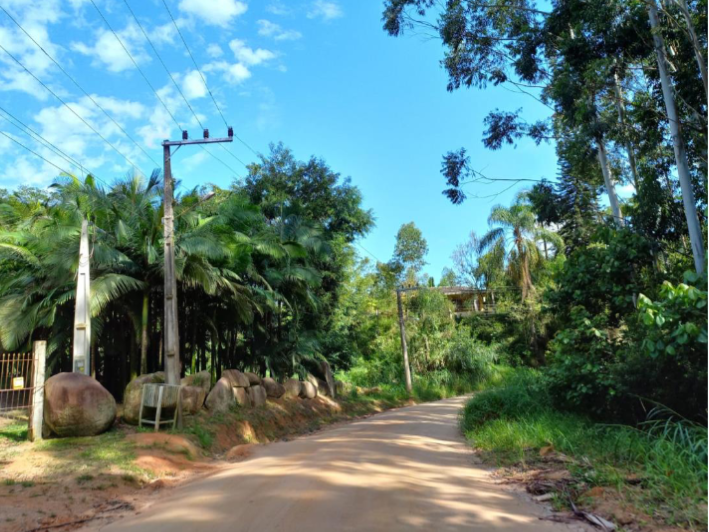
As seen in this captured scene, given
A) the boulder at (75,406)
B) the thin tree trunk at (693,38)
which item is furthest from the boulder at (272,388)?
the thin tree trunk at (693,38)

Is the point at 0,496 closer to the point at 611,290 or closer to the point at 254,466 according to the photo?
the point at 254,466

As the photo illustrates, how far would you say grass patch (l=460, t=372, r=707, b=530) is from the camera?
16.6ft

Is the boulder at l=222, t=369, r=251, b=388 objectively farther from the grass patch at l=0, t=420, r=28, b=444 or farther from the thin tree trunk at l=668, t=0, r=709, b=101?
the thin tree trunk at l=668, t=0, r=709, b=101

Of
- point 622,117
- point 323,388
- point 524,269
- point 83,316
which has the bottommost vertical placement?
point 323,388

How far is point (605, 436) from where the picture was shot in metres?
8.42

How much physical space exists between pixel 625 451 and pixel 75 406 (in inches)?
410

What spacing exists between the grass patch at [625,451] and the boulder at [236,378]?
813cm

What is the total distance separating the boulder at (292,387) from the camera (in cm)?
2193

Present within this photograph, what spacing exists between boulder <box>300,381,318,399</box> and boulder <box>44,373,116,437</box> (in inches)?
466

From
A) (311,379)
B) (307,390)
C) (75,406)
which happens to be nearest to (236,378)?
(307,390)

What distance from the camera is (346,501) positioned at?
5.64 m

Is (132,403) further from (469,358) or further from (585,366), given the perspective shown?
(469,358)

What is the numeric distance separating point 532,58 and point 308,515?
12.0 m

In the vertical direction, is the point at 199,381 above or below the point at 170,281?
below
